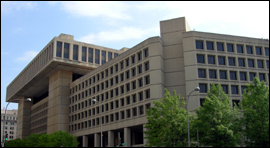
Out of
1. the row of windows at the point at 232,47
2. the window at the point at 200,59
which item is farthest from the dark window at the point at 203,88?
the row of windows at the point at 232,47

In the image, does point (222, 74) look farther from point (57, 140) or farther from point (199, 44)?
point (57, 140)

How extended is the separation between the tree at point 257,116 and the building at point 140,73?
48.9 feet

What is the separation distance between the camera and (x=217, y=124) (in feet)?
119

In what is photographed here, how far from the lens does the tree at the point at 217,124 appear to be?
3522 cm

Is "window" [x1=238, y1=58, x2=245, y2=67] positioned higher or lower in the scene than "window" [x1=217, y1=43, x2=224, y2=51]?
lower

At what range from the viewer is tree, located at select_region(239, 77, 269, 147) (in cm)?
3509

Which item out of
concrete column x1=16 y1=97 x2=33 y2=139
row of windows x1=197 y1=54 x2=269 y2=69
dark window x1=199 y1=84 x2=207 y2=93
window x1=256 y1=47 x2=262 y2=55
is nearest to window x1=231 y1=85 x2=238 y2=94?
row of windows x1=197 y1=54 x2=269 y2=69

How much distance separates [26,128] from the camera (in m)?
110

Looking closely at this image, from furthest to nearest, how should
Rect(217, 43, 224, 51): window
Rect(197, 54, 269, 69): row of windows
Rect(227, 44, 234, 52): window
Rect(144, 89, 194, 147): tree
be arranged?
Rect(227, 44, 234, 52): window → Rect(217, 43, 224, 51): window → Rect(197, 54, 269, 69): row of windows → Rect(144, 89, 194, 147): tree

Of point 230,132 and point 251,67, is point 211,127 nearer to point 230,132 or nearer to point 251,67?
point 230,132

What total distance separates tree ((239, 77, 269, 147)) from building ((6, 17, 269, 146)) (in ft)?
48.9

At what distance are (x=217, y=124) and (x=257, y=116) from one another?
4.86 m

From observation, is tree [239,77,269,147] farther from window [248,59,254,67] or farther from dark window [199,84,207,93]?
window [248,59,254,67]

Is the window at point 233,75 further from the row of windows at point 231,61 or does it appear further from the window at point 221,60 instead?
the window at point 221,60
